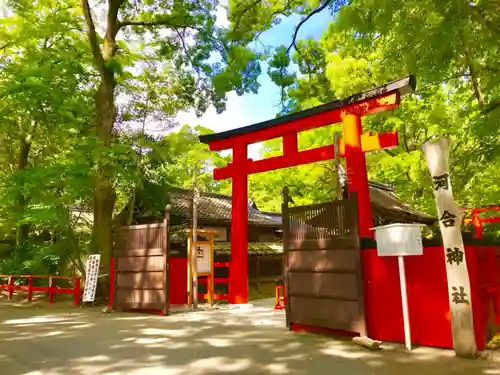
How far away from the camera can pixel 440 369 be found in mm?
4910

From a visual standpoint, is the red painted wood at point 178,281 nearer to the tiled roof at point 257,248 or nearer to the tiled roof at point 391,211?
the tiled roof at point 257,248

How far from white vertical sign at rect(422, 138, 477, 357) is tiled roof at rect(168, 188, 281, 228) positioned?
12242 mm

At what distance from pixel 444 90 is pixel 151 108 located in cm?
1193

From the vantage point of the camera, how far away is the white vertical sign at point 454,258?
5.39 meters

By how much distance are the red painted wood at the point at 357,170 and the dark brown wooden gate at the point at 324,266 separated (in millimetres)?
2787

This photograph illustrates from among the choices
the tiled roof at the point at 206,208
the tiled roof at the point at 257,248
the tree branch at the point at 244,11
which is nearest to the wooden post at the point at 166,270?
the tree branch at the point at 244,11

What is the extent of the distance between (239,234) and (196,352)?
682cm

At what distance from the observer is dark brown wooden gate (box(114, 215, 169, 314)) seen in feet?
33.8

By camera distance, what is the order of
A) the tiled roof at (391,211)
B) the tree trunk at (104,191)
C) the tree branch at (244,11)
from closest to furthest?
the tree branch at (244,11) → the tree trunk at (104,191) → the tiled roof at (391,211)

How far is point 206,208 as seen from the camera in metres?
19.0

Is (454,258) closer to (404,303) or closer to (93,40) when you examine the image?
(404,303)

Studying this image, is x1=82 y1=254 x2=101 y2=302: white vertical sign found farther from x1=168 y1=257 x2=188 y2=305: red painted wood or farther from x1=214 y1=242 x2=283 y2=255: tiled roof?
x1=214 y1=242 x2=283 y2=255: tiled roof

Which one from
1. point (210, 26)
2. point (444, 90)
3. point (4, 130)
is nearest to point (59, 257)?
point (4, 130)

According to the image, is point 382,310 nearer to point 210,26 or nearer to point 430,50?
point 430,50
